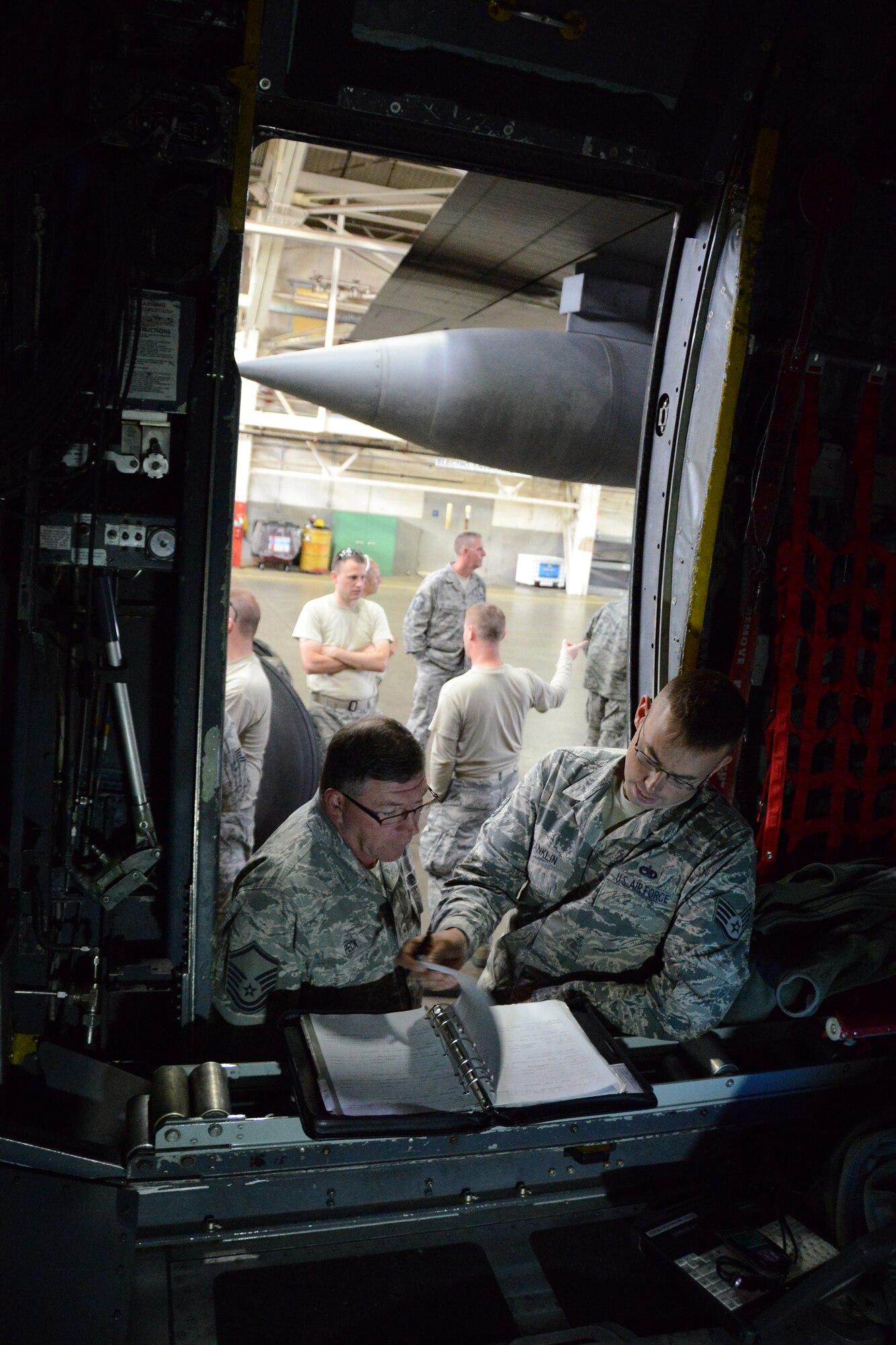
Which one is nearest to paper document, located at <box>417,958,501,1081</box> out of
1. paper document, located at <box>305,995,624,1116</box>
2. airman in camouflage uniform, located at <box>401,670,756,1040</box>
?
paper document, located at <box>305,995,624,1116</box>

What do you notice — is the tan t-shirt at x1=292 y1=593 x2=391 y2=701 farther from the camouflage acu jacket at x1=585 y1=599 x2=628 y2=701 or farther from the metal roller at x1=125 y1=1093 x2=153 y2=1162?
the metal roller at x1=125 y1=1093 x2=153 y2=1162

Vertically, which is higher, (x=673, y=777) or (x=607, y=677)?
(x=673, y=777)

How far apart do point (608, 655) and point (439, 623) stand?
108 centimetres

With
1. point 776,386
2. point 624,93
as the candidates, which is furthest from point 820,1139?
point 624,93

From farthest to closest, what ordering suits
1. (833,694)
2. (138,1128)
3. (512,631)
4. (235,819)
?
(512,631), (235,819), (833,694), (138,1128)

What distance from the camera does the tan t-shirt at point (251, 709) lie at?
3.80m

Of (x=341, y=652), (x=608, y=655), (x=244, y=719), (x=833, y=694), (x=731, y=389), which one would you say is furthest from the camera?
(x=608, y=655)

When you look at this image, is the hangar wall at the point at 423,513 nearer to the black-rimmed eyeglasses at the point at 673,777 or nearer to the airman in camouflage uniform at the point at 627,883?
the airman in camouflage uniform at the point at 627,883

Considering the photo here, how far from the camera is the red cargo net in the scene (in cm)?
270

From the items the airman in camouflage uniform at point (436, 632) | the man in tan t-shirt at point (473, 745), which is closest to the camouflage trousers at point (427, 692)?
the airman in camouflage uniform at point (436, 632)

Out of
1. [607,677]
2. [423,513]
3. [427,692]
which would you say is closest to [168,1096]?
[607,677]

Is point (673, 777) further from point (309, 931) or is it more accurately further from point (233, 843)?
point (233, 843)

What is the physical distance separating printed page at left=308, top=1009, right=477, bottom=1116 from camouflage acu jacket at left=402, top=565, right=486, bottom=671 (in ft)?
13.7

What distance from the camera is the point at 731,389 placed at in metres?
2.44
